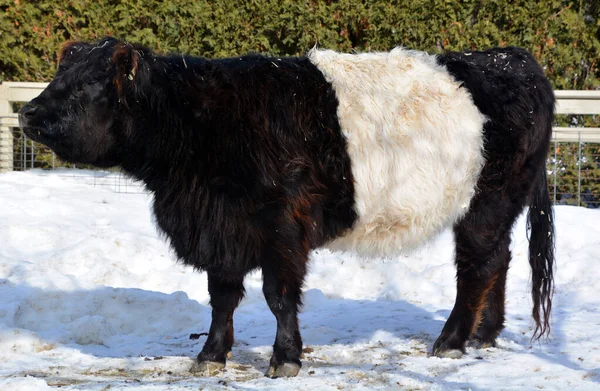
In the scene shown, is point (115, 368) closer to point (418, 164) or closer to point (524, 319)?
point (418, 164)

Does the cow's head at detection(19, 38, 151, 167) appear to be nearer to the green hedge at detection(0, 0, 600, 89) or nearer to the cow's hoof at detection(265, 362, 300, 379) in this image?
the cow's hoof at detection(265, 362, 300, 379)

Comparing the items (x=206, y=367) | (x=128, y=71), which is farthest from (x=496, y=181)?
(x=128, y=71)

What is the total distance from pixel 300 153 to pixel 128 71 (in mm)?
1181

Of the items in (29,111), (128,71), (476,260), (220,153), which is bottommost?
(476,260)

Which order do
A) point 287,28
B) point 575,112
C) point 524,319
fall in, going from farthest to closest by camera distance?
point 287,28, point 575,112, point 524,319

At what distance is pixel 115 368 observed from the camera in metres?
4.98

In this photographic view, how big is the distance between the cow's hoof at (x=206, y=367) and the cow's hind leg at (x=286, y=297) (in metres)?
0.35

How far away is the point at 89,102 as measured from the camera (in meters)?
4.93

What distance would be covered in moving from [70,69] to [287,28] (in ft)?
18.8

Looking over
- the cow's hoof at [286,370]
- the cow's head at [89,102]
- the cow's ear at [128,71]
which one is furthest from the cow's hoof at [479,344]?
the cow's ear at [128,71]

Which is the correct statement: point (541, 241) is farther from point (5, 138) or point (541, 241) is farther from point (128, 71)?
point (5, 138)

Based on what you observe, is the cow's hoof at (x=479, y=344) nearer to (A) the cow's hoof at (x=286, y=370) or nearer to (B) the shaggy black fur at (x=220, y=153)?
(B) the shaggy black fur at (x=220, y=153)

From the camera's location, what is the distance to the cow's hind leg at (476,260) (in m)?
5.45

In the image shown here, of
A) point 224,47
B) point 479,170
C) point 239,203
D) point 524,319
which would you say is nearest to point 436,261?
point 524,319
